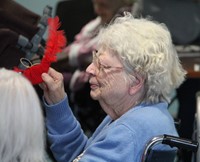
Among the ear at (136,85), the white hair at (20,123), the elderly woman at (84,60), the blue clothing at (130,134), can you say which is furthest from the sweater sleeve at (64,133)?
the elderly woman at (84,60)

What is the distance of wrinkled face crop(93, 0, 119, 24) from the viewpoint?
3916mm

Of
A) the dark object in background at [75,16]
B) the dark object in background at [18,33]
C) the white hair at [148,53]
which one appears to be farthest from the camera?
the dark object in background at [75,16]

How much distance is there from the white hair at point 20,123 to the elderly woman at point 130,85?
0.94 ft

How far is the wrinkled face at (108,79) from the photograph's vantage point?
1.96 m

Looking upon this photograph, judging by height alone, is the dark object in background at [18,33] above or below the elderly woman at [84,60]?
above

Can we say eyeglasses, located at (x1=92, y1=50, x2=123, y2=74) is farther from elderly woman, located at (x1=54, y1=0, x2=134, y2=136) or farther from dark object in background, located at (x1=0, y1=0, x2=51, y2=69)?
elderly woman, located at (x1=54, y1=0, x2=134, y2=136)

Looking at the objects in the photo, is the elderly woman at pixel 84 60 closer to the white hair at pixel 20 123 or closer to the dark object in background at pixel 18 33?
the dark object in background at pixel 18 33

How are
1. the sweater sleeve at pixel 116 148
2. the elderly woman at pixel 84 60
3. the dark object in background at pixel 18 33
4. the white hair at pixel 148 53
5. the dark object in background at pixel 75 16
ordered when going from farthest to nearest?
the dark object in background at pixel 75 16 → the elderly woman at pixel 84 60 → the dark object in background at pixel 18 33 → the white hair at pixel 148 53 → the sweater sleeve at pixel 116 148

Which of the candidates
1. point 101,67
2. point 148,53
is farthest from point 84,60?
point 148,53

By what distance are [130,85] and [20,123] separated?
0.56m

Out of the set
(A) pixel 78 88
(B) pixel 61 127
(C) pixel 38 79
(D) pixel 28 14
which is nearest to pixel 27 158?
(C) pixel 38 79

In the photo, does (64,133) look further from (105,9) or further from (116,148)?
(105,9)

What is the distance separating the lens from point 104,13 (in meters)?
3.94

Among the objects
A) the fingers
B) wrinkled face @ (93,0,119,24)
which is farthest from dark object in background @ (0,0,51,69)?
wrinkled face @ (93,0,119,24)
